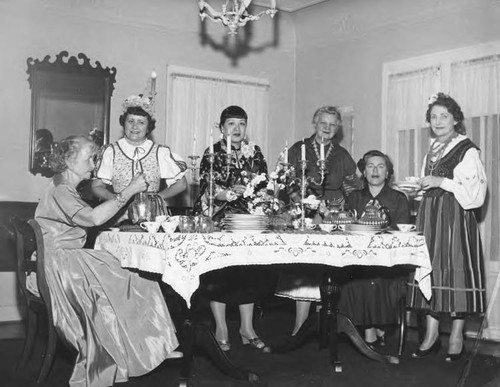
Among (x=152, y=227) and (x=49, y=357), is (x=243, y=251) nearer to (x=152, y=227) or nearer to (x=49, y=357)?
(x=152, y=227)

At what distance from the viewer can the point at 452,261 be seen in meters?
4.76

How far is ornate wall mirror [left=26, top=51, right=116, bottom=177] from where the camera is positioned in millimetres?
6688

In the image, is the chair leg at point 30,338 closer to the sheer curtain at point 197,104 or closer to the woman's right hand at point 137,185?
the woman's right hand at point 137,185

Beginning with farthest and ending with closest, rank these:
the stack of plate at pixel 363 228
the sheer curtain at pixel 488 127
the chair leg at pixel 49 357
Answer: the sheer curtain at pixel 488 127, the stack of plate at pixel 363 228, the chair leg at pixel 49 357

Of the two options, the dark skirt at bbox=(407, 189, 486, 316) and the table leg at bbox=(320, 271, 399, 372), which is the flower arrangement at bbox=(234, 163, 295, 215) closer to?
the table leg at bbox=(320, 271, 399, 372)

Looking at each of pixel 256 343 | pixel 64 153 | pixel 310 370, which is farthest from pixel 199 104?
pixel 310 370

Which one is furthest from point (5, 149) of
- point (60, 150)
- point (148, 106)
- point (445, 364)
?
point (445, 364)

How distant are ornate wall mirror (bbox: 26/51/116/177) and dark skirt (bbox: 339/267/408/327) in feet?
10.5

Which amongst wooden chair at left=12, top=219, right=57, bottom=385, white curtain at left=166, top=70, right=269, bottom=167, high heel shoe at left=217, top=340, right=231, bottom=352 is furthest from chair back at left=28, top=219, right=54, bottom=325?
white curtain at left=166, top=70, right=269, bottom=167

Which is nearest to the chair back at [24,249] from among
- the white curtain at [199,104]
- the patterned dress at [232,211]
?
the patterned dress at [232,211]

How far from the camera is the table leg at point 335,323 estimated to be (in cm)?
444

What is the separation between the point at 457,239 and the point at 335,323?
1.07 meters

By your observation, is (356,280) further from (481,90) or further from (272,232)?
(481,90)

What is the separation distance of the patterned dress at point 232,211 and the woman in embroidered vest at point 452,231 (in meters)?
1.12
